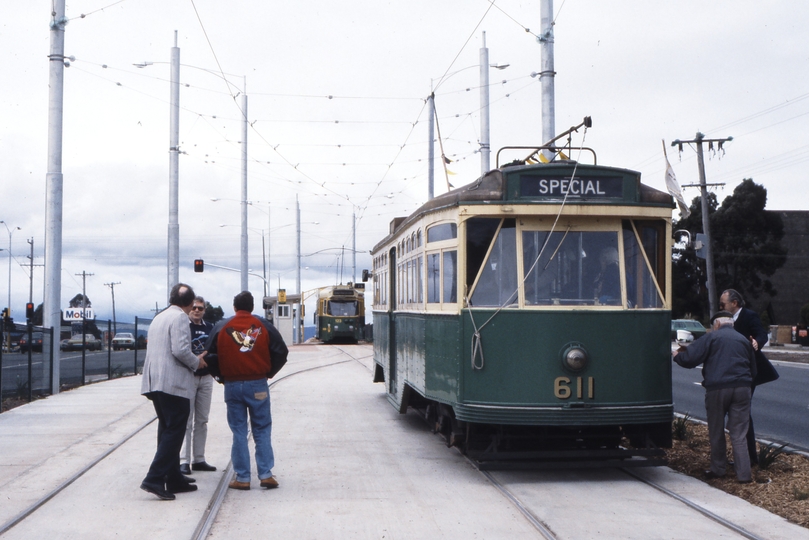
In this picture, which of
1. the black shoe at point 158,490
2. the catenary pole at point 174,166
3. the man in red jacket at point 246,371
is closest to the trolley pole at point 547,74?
the man in red jacket at point 246,371

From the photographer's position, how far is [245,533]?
6.72 metres

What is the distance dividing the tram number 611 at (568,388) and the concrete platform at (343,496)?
834mm

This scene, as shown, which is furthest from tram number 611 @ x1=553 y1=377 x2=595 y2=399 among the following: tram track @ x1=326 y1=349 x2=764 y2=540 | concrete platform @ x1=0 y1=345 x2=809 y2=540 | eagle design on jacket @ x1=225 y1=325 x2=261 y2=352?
eagle design on jacket @ x1=225 y1=325 x2=261 y2=352

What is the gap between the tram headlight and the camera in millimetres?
8570

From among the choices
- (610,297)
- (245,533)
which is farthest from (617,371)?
(245,533)

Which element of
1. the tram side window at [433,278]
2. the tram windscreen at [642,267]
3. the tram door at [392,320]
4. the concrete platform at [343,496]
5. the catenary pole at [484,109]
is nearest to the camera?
the concrete platform at [343,496]

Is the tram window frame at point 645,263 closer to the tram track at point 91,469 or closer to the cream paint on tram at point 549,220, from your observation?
the cream paint on tram at point 549,220

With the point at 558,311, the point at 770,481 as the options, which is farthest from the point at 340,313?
the point at 770,481

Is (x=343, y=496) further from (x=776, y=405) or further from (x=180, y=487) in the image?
(x=776, y=405)

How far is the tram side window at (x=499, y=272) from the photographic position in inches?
349

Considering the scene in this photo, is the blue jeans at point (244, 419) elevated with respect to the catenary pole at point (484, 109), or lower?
lower

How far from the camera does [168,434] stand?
789 cm

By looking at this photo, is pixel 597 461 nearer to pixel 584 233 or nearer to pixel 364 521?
pixel 584 233

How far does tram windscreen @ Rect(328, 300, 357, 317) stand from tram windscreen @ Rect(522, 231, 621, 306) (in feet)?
131
